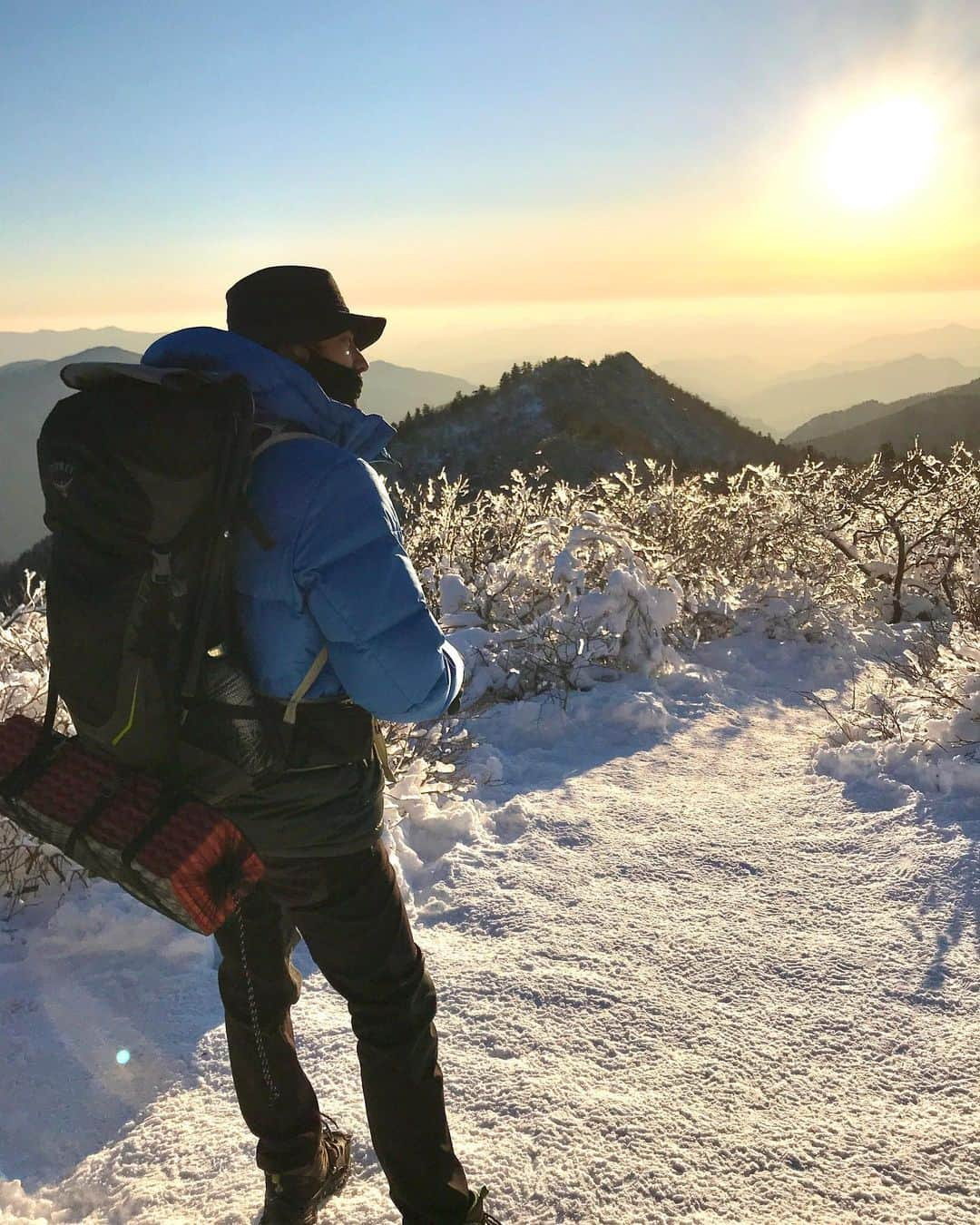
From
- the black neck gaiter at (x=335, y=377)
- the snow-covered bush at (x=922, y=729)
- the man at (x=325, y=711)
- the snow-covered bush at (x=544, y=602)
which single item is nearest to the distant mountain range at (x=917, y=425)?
the snow-covered bush at (x=544, y=602)

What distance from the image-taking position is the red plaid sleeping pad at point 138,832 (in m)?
1.39

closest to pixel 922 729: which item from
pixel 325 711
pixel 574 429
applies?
pixel 325 711

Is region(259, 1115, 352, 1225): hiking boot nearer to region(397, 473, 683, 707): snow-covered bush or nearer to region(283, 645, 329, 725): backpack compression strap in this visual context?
region(283, 645, 329, 725): backpack compression strap

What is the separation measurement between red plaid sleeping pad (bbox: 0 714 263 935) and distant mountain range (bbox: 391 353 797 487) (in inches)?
1310

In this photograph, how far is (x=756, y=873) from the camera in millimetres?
3473

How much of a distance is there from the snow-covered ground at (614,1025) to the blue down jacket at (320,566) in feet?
4.39

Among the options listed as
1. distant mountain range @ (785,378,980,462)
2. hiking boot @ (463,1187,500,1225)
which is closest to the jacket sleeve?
hiking boot @ (463,1187,500,1225)

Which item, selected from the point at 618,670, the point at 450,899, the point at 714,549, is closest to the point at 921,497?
the point at 714,549

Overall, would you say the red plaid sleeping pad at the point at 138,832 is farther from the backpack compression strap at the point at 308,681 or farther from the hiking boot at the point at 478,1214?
the hiking boot at the point at 478,1214

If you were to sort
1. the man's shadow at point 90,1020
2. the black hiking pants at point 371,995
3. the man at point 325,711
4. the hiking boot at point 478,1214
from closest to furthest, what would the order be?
the man at point 325,711 < the black hiking pants at point 371,995 < the hiking boot at point 478,1214 < the man's shadow at point 90,1020

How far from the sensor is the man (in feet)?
4.81

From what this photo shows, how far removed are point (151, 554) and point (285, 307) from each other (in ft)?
1.97

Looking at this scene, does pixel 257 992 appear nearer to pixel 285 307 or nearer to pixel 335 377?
pixel 335 377

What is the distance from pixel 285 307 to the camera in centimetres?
165
